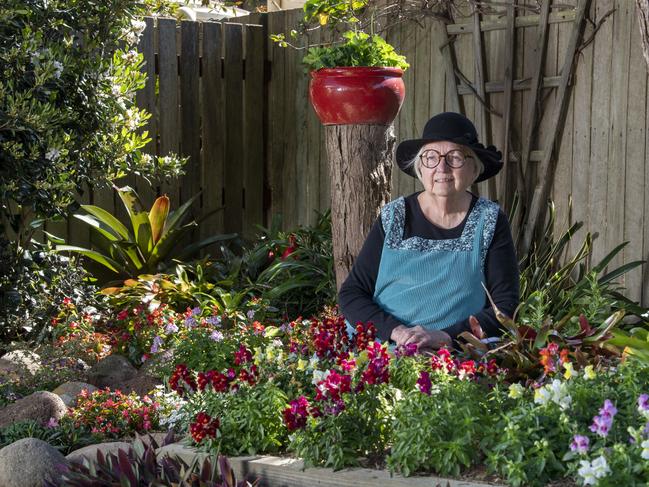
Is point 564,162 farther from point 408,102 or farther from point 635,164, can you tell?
point 408,102

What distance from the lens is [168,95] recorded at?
24.8ft

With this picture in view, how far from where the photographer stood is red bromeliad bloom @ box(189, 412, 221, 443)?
2.90 metres

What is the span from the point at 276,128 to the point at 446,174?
4490 millimetres

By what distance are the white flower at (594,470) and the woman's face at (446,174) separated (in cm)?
162

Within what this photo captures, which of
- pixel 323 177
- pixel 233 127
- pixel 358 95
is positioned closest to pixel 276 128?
pixel 233 127

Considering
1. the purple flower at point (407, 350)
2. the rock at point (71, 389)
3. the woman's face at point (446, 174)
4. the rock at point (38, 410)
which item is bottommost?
the rock at point (71, 389)

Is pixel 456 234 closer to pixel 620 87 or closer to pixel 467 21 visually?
pixel 620 87

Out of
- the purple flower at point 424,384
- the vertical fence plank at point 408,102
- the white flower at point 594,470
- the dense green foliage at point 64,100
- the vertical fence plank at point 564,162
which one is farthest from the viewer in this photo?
the vertical fence plank at point 408,102

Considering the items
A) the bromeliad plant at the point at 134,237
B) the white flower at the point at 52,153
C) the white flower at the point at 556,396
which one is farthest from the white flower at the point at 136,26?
the white flower at the point at 556,396

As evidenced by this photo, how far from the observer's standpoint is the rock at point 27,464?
3291mm

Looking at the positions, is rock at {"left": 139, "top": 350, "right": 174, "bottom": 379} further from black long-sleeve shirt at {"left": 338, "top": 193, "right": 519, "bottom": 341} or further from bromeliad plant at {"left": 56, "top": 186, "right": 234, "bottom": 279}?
bromeliad plant at {"left": 56, "top": 186, "right": 234, "bottom": 279}

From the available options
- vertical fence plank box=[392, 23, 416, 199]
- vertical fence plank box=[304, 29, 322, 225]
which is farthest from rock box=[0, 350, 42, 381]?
vertical fence plank box=[304, 29, 322, 225]

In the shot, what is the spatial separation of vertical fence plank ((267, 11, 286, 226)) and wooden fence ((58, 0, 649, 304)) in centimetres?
1

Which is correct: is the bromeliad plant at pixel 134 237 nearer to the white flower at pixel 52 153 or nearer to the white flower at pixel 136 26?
→ the white flower at pixel 136 26
